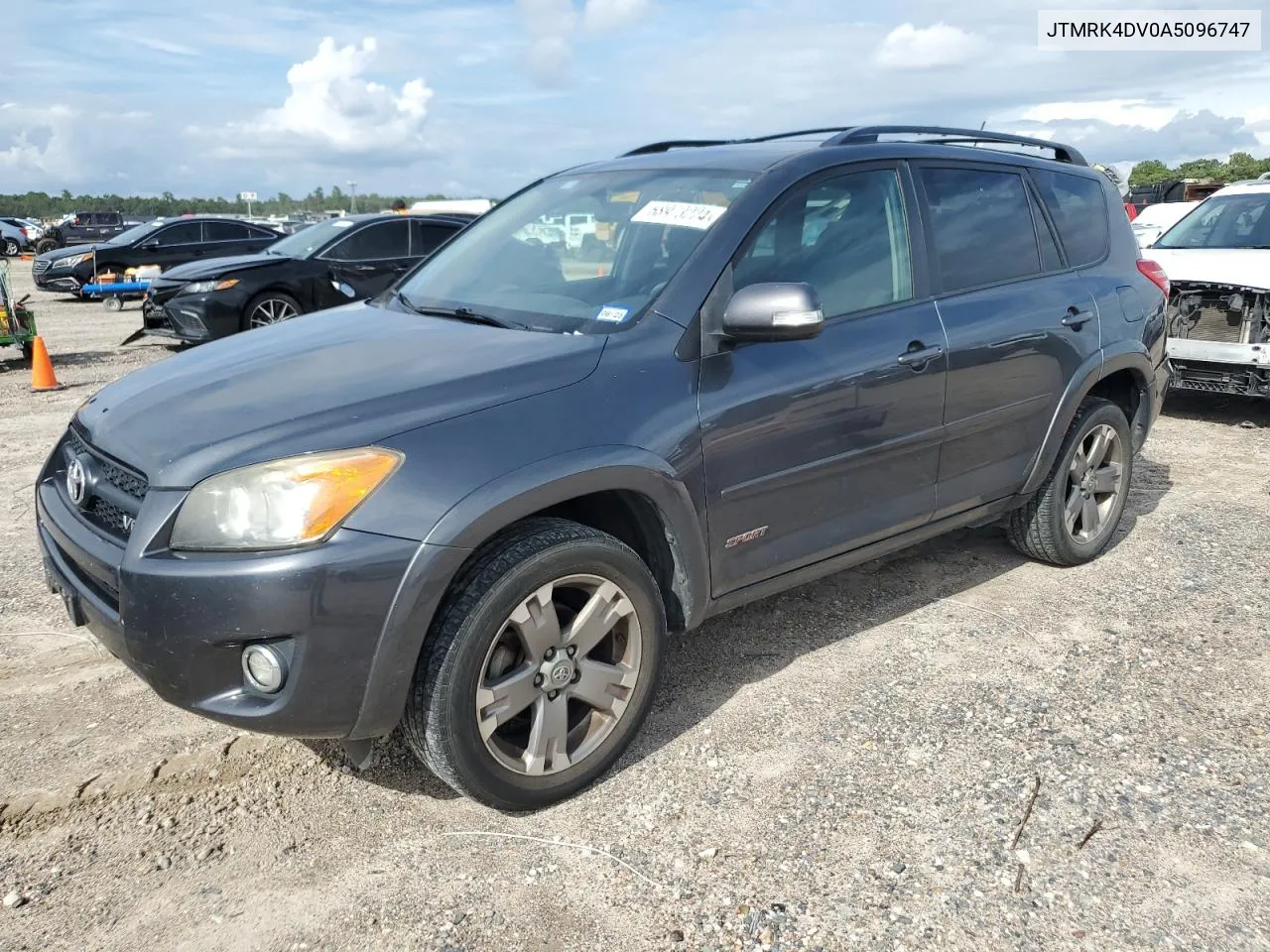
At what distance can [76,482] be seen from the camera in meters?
2.86

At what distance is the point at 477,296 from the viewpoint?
11.6ft

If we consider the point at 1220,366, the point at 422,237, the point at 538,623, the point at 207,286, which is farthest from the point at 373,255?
the point at 538,623

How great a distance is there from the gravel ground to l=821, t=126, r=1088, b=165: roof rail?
1878 millimetres

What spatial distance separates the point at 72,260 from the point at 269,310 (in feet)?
30.6

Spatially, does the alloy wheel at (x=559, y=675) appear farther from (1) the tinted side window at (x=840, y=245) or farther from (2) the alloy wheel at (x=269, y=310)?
(2) the alloy wheel at (x=269, y=310)

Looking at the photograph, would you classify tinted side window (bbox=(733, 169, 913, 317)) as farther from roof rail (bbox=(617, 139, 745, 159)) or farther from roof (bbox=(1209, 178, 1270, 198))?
roof (bbox=(1209, 178, 1270, 198))

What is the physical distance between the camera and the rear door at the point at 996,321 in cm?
381

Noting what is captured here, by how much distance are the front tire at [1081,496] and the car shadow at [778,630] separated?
189 mm

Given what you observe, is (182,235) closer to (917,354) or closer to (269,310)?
(269,310)

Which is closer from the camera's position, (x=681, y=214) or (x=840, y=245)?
(x=681, y=214)

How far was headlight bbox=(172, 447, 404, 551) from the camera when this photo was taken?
7.83 ft

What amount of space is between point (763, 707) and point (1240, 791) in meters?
1.42

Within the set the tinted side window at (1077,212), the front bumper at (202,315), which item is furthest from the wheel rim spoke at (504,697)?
the front bumper at (202,315)

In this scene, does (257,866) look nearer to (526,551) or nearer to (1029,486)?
(526,551)
